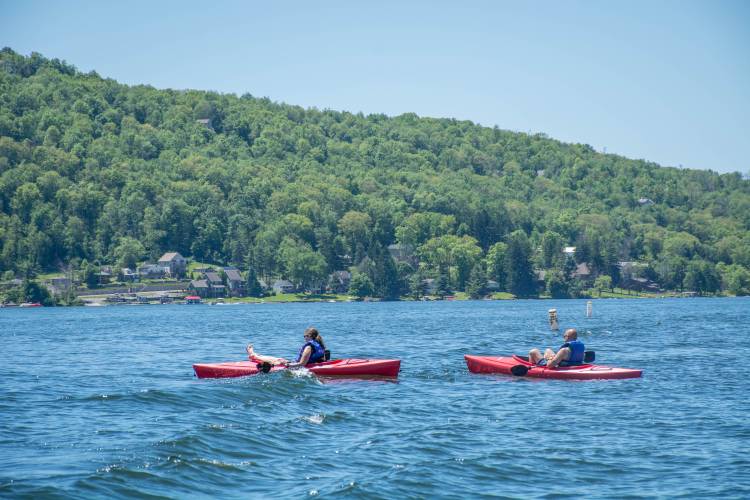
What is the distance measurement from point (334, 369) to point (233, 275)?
13500 centimetres

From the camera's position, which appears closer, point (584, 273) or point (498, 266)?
point (498, 266)

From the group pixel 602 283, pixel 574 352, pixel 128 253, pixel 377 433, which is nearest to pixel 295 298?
pixel 128 253

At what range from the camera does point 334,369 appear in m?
32.8

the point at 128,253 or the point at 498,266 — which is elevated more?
the point at 128,253

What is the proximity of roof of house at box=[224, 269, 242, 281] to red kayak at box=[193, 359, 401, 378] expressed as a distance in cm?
13139

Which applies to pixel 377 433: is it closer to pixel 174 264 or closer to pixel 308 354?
pixel 308 354

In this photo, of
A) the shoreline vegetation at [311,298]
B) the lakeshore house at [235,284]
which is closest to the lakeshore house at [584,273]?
the shoreline vegetation at [311,298]

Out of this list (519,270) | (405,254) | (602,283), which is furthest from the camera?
(405,254)

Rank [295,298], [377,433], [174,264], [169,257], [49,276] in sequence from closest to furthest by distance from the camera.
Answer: [377,433] → [295,298] → [49,276] → [174,264] → [169,257]

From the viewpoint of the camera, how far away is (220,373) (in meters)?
33.4

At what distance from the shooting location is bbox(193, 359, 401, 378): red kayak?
32.8 metres

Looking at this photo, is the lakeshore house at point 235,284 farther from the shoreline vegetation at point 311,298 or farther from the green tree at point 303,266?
the green tree at point 303,266

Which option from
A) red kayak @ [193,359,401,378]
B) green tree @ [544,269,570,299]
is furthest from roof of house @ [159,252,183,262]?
red kayak @ [193,359,401,378]

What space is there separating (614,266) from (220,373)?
161 metres
